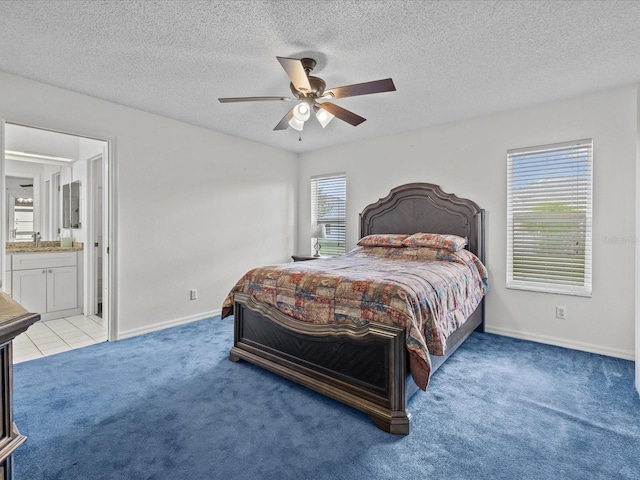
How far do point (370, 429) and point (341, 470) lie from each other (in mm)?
370

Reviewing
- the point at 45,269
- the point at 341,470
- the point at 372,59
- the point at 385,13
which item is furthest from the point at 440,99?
the point at 45,269

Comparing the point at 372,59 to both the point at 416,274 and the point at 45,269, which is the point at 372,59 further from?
the point at 45,269

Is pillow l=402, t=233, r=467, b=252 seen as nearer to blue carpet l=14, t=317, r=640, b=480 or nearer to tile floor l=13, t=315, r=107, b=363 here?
blue carpet l=14, t=317, r=640, b=480

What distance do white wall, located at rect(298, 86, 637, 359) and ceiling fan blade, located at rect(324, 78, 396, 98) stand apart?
1961 mm

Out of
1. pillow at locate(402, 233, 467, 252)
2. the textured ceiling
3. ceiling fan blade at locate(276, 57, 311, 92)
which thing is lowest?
pillow at locate(402, 233, 467, 252)

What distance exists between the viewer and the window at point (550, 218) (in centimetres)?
323

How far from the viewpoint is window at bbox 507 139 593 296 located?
3.23 metres

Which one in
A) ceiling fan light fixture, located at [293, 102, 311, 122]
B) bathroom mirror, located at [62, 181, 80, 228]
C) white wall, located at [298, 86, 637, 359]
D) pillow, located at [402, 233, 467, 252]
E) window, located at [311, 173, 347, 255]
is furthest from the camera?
window, located at [311, 173, 347, 255]

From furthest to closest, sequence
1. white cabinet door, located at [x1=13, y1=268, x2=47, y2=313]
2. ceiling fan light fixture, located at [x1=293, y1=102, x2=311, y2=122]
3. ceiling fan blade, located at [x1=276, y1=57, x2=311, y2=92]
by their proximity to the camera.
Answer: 1. white cabinet door, located at [x1=13, y1=268, x2=47, y2=313]
2. ceiling fan light fixture, located at [x1=293, y1=102, x2=311, y2=122]
3. ceiling fan blade, located at [x1=276, y1=57, x2=311, y2=92]

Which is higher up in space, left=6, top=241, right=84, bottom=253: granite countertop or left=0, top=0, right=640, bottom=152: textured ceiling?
left=0, top=0, right=640, bottom=152: textured ceiling

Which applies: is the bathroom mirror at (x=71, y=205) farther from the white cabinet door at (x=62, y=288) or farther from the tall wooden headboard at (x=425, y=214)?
the tall wooden headboard at (x=425, y=214)

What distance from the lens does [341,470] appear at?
1.64 m

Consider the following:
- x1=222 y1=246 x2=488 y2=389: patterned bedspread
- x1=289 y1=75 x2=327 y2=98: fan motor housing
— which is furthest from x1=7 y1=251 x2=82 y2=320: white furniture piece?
x1=289 y1=75 x2=327 y2=98: fan motor housing

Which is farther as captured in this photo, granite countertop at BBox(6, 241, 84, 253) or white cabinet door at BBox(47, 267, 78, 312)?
white cabinet door at BBox(47, 267, 78, 312)
